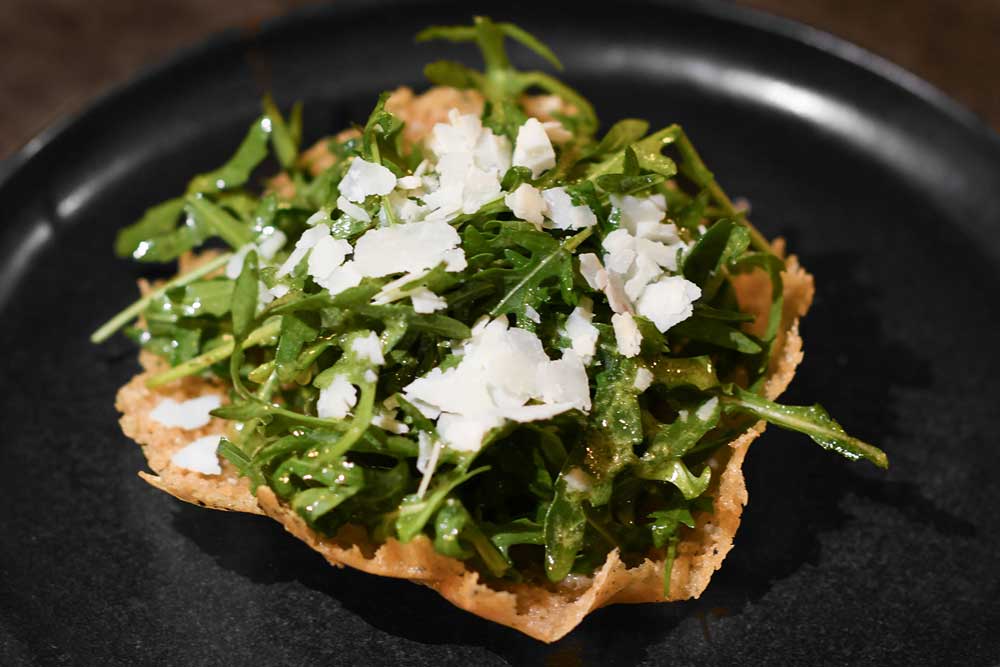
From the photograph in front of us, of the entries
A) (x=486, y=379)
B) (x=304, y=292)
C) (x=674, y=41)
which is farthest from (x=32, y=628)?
(x=674, y=41)

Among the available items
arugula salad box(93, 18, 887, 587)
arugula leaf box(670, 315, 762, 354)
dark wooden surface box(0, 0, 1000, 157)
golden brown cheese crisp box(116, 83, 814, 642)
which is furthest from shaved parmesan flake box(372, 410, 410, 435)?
dark wooden surface box(0, 0, 1000, 157)

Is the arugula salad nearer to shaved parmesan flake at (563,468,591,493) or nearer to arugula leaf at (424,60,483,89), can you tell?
shaved parmesan flake at (563,468,591,493)

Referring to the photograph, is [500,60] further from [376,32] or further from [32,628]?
[32,628]

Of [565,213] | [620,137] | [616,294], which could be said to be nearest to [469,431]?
[616,294]

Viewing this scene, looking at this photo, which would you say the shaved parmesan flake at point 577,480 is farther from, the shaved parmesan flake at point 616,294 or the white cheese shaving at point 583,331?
the shaved parmesan flake at point 616,294

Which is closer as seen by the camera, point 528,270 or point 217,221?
point 528,270

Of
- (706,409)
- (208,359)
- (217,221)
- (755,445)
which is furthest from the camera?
(217,221)

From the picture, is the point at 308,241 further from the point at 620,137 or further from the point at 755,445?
the point at 755,445
